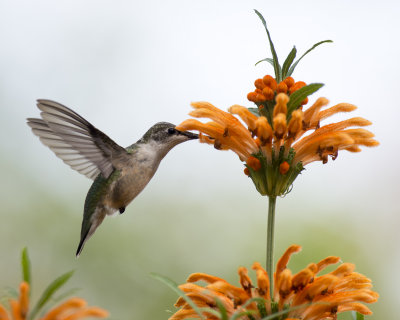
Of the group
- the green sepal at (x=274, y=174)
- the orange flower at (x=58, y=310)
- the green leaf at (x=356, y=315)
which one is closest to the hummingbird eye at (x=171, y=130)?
the green sepal at (x=274, y=174)

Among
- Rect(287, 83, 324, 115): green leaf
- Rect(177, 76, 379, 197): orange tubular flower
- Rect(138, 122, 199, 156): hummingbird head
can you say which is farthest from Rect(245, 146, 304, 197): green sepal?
Rect(138, 122, 199, 156): hummingbird head

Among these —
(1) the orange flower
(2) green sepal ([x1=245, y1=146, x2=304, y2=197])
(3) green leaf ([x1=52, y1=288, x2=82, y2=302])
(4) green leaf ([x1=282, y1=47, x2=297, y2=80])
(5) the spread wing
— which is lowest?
(1) the orange flower

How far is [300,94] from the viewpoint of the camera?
2621 millimetres

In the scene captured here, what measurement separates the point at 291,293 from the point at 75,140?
1833 mm

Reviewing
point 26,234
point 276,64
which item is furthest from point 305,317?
point 26,234

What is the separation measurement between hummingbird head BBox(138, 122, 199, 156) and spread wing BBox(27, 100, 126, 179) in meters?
0.23

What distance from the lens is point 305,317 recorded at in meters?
2.90

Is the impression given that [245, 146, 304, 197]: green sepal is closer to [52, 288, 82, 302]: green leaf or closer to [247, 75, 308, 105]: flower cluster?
[247, 75, 308, 105]: flower cluster

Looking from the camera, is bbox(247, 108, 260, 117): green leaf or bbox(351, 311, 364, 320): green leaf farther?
bbox(247, 108, 260, 117): green leaf

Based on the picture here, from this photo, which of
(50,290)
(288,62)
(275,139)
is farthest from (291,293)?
(50,290)

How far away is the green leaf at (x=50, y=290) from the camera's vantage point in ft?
6.47

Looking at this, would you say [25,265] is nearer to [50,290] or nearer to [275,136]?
[50,290]

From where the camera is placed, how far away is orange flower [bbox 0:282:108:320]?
1.98 meters

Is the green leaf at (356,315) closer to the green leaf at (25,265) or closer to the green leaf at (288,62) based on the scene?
the green leaf at (288,62)
